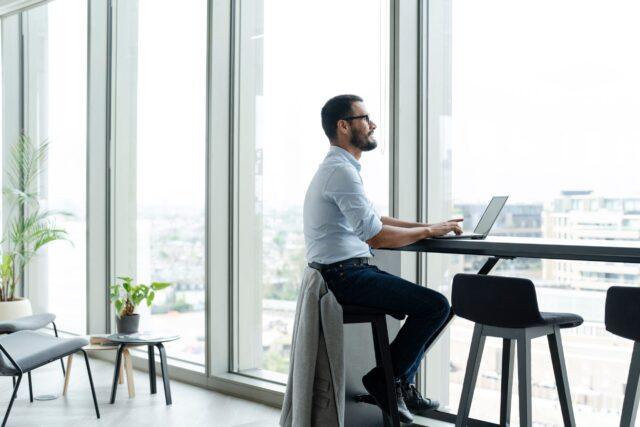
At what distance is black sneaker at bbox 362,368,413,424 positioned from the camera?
3.08 meters

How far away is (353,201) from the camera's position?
307 cm

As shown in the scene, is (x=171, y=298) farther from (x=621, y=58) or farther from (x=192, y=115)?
(x=621, y=58)

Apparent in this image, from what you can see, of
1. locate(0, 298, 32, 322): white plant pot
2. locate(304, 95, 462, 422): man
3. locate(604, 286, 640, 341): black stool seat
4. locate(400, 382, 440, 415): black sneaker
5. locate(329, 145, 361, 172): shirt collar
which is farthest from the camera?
locate(0, 298, 32, 322): white plant pot

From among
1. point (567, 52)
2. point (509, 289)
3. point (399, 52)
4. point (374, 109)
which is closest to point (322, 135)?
point (374, 109)

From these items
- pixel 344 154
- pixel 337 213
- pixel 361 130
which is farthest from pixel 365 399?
pixel 361 130

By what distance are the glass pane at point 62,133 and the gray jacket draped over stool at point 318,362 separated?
359 cm

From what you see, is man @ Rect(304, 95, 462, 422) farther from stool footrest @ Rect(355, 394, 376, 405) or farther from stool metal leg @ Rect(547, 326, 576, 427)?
stool metal leg @ Rect(547, 326, 576, 427)

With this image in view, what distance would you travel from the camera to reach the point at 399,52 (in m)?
3.87

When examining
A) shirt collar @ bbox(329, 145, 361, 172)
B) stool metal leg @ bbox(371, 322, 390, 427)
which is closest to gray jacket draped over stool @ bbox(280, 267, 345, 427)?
stool metal leg @ bbox(371, 322, 390, 427)

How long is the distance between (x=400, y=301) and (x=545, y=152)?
3.49 ft

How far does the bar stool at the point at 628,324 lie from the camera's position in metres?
2.39

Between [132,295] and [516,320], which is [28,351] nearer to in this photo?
[132,295]

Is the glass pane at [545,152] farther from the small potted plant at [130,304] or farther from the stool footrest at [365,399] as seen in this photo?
the small potted plant at [130,304]

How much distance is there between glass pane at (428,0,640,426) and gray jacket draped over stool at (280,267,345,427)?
3.04 feet
